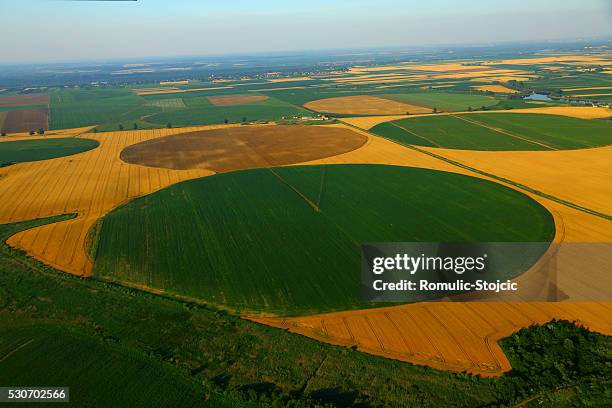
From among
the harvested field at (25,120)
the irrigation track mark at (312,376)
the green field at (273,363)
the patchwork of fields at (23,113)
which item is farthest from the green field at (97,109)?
the irrigation track mark at (312,376)

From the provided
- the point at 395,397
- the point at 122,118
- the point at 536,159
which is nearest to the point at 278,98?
the point at 122,118

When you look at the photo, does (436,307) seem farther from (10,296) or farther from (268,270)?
(10,296)

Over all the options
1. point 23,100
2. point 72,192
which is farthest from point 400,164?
point 23,100

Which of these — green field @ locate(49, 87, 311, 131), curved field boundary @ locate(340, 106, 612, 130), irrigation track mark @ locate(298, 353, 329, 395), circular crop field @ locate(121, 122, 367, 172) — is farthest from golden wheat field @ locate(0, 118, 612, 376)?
green field @ locate(49, 87, 311, 131)

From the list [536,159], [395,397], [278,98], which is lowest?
[395,397]

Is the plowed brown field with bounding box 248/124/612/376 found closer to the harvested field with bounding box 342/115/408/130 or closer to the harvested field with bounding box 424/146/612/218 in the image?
the harvested field with bounding box 424/146/612/218

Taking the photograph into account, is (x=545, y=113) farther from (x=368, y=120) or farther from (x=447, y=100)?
(x=368, y=120)
